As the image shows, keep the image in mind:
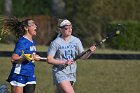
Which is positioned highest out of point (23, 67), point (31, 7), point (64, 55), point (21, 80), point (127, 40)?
point (64, 55)

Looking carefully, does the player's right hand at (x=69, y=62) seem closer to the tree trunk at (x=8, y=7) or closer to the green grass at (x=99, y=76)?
the green grass at (x=99, y=76)

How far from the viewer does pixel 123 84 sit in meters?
15.0

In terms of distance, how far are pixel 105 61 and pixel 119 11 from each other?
1544 cm

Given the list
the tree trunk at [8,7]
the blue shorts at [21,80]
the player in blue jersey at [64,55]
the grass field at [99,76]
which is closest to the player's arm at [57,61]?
the player in blue jersey at [64,55]

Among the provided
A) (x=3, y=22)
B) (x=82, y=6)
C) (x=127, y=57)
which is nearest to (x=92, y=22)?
(x=82, y=6)

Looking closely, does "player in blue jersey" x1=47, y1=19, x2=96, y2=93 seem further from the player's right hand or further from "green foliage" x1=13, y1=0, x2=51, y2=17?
"green foliage" x1=13, y1=0, x2=51, y2=17

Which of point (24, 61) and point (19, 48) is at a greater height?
point (19, 48)

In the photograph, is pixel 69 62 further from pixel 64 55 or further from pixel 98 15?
pixel 98 15

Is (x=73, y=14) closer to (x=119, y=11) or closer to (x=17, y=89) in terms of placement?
(x=119, y=11)

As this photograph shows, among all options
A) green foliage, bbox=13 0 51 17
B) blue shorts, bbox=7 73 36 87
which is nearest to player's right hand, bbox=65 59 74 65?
blue shorts, bbox=7 73 36 87

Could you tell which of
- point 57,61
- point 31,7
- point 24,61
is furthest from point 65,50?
point 31,7

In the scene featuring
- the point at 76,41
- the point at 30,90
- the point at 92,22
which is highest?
the point at 76,41

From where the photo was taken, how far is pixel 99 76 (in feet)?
52.8

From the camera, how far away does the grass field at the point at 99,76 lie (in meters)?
14.4
